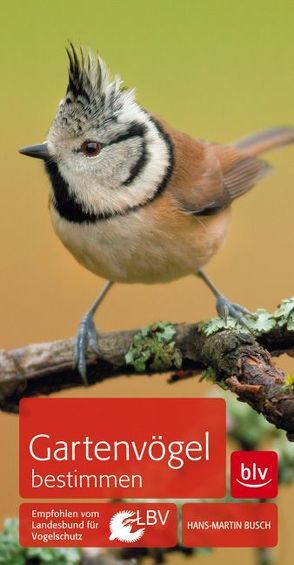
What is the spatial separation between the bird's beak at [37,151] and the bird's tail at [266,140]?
930 millimetres

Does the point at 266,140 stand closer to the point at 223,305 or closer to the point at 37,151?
the point at 223,305

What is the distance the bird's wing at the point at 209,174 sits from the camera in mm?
2250

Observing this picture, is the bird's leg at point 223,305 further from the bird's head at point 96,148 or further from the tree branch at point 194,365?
the bird's head at point 96,148

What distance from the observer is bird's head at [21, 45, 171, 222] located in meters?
1.92

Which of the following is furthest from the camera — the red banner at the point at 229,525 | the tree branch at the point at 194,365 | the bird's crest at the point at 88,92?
the bird's crest at the point at 88,92

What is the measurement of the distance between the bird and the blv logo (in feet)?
1.10

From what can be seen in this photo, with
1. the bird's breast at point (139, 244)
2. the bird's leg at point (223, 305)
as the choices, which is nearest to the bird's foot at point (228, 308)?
the bird's leg at point (223, 305)

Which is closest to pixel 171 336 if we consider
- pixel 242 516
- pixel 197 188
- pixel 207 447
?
pixel 207 447

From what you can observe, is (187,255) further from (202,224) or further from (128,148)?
(128,148)

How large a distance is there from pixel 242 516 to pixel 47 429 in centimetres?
46

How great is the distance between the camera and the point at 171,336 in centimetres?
183

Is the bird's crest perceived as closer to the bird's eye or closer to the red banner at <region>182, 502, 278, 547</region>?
the bird's eye

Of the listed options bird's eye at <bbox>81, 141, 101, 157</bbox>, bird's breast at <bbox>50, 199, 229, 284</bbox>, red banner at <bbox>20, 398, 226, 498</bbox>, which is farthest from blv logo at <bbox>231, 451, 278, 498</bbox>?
bird's eye at <bbox>81, 141, 101, 157</bbox>

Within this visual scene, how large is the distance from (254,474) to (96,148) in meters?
0.88
